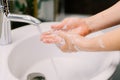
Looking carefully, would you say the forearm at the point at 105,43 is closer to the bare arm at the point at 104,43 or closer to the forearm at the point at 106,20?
the bare arm at the point at 104,43

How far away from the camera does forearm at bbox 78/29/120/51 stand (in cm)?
60

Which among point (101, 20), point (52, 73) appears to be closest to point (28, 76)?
point (52, 73)

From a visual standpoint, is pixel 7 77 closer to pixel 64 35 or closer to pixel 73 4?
pixel 64 35

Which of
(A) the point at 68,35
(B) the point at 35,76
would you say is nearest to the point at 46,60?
(B) the point at 35,76

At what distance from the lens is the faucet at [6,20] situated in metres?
0.67

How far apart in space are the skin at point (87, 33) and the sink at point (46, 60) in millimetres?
96

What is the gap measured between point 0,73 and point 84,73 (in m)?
0.30

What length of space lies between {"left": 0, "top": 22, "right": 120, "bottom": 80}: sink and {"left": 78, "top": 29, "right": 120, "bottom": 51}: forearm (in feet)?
0.33

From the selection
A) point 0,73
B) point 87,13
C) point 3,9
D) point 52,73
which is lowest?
point 87,13

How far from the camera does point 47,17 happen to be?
1169mm

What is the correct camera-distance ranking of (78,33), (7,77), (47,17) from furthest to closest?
(47,17) → (78,33) → (7,77)

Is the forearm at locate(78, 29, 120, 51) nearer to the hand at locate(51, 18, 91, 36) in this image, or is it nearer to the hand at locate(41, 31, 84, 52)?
the hand at locate(41, 31, 84, 52)

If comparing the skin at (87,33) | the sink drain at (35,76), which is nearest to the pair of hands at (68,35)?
the skin at (87,33)

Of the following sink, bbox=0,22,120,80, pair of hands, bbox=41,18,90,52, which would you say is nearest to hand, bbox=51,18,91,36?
pair of hands, bbox=41,18,90,52
